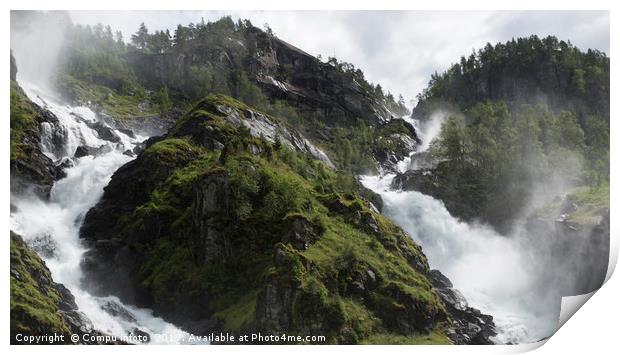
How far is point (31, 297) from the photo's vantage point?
3198 cm

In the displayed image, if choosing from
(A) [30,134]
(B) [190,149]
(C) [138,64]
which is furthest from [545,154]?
(C) [138,64]

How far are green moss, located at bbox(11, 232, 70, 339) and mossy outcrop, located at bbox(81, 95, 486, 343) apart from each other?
17.9ft

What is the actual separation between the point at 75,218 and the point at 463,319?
2774 cm

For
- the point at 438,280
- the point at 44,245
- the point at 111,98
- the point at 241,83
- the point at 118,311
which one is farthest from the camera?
the point at 111,98

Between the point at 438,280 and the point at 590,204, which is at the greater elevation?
the point at 590,204

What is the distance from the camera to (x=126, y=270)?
42.3 m

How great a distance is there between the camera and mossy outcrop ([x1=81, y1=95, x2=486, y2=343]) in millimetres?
35594

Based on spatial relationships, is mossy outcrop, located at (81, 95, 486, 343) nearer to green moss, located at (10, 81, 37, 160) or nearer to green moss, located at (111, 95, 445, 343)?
green moss, located at (111, 95, 445, 343)

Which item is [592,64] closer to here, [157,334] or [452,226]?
[452,226]

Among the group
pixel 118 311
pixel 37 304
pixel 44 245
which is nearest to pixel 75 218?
pixel 44 245

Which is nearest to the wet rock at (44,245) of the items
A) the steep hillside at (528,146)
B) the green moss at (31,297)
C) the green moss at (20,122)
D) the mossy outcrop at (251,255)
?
the mossy outcrop at (251,255)

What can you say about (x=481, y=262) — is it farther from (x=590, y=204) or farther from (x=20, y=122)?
(x=20, y=122)

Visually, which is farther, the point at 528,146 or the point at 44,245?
the point at 528,146

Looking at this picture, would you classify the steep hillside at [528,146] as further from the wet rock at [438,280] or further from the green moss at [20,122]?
the green moss at [20,122]
